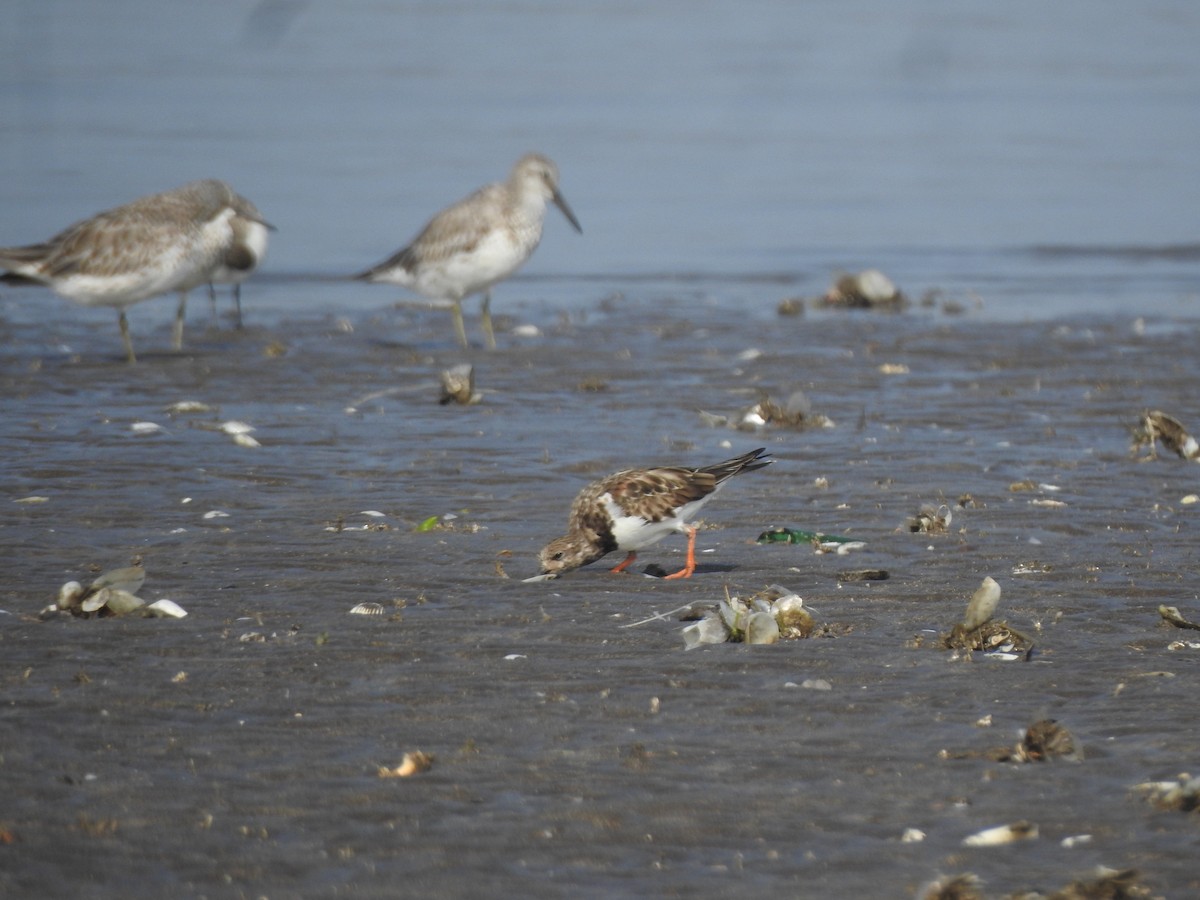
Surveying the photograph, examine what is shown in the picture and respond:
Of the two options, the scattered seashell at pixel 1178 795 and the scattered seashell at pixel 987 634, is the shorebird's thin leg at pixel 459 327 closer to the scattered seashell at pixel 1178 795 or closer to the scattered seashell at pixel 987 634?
the scattered seashell at pixel 987 634

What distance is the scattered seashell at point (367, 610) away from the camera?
7.10 m

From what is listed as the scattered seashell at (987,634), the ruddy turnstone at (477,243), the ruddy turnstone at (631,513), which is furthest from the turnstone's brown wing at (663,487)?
the ruddy turnstone at (477,243)

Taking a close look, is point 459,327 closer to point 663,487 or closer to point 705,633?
point 663,487

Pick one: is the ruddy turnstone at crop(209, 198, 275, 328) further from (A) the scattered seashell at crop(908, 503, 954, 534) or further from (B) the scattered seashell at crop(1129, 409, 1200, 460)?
(A) the scattered seashell at crop(908, 503, 954, 534)

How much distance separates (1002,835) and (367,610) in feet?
10.2

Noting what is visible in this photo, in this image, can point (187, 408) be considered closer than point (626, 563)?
No

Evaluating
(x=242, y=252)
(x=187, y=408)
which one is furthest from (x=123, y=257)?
(x=187, y=408)

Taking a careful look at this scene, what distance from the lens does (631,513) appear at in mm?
7711

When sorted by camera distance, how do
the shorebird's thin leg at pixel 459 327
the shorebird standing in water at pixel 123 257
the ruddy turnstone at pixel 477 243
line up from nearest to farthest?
the shorebird standing in water at pixel 123 257
the shorebird's thin leg at pixel 459 327
the ruddy turnstone at pixel 477 243

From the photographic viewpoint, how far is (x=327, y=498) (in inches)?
370

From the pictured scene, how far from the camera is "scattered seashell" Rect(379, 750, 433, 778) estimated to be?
533cm

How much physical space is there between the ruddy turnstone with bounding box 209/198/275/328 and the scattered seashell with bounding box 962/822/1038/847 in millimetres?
12351

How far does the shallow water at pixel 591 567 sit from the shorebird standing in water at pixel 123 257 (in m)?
0.59

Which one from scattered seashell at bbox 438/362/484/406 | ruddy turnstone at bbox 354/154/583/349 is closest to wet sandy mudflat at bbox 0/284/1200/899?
scattered seashell at bbox 438/362/484/406
